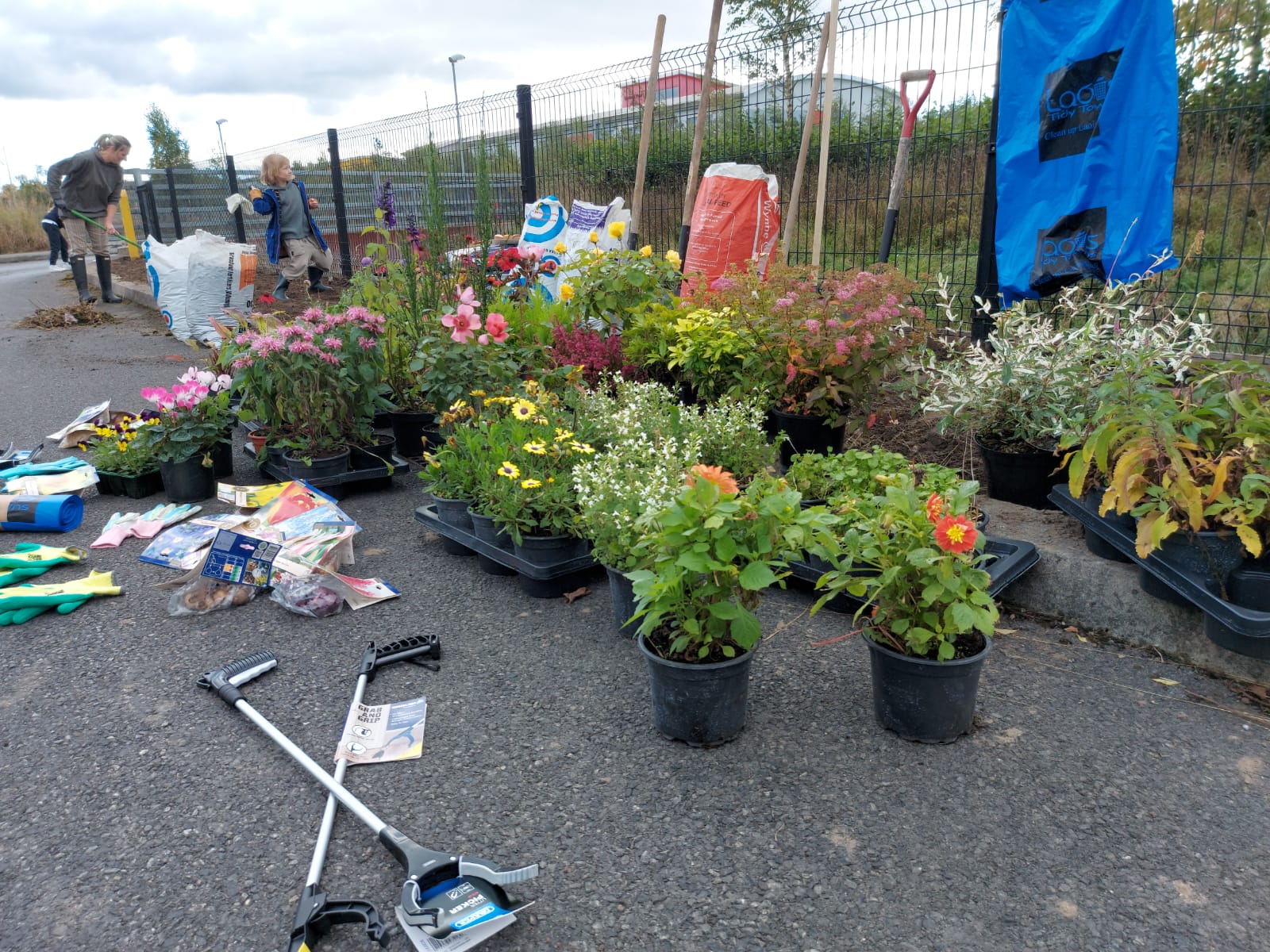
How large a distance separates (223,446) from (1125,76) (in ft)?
16.0

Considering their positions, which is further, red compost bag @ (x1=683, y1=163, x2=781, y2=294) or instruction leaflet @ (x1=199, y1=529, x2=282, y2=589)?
red compost bag @ (x1=683, y1=163, x2=781, y2=294)

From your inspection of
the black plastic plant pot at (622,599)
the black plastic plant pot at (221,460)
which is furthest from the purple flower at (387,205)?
the black plastic plant pot at (622,599)

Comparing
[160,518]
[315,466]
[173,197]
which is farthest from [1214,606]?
[173,197]

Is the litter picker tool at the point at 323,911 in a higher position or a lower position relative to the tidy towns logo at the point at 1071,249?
lower

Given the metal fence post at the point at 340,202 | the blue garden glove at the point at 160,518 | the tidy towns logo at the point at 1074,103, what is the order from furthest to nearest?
the metal fence post at the point at 340,202
the blue garden glove at the point at 160,518
the tidy towns logo at the point at 1074,103

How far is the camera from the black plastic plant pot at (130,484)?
4.37m

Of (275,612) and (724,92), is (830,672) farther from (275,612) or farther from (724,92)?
(724,92)

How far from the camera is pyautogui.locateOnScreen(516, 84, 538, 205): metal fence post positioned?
7.55 m

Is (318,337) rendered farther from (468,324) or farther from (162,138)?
(162,138)

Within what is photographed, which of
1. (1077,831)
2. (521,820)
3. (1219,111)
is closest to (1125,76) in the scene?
(1219,111)

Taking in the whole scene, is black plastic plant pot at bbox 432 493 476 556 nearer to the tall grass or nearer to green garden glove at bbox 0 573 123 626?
green garden glove at bbox 0 573 123 626

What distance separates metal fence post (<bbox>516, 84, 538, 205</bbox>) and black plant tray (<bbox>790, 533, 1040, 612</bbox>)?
5842 mm

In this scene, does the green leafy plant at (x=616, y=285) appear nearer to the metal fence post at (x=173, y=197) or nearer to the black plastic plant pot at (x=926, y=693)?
the black plastic plant pot at (x=926, y=693)

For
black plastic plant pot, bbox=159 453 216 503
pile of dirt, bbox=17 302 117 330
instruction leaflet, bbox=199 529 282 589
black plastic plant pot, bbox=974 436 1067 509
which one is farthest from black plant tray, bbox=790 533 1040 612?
pile of dirt, bbox=17 302 117 330
